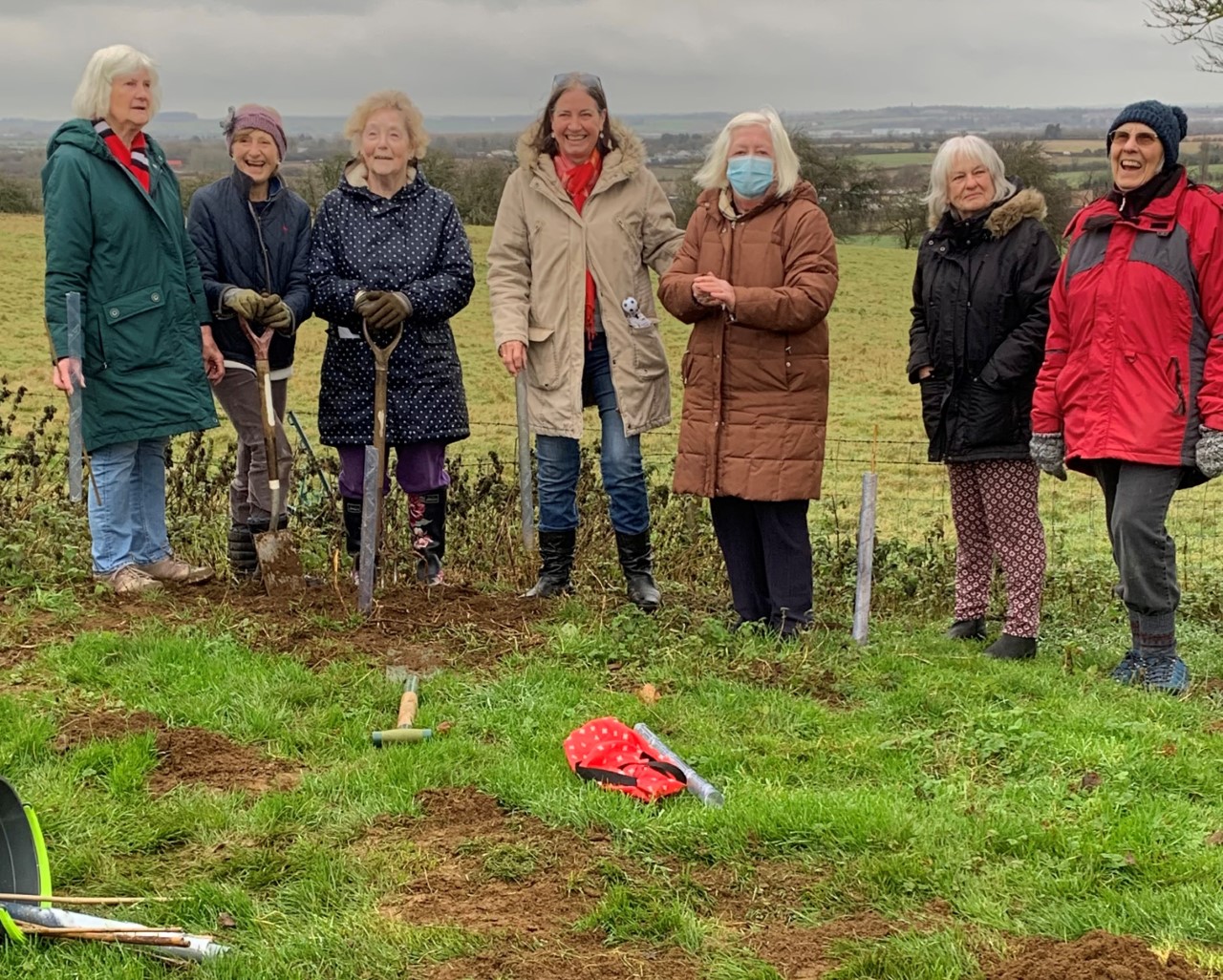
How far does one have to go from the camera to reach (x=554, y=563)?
6230 millimetres

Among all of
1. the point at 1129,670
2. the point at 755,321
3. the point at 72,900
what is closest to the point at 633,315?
the point at 755,321

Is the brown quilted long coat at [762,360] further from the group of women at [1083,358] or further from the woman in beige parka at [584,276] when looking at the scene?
the group of women at [1083,358]

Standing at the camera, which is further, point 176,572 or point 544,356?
point 176,572

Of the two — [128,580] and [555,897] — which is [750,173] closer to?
[555,897]

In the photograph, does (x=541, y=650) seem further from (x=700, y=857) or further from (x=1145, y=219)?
(x=1145, y=219)

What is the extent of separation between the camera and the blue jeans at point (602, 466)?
5828mm

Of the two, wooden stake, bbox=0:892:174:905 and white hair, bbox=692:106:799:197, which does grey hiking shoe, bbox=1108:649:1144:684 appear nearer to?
white hair, bbox=692:106:799:197

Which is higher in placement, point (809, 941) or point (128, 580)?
point (128, 580)

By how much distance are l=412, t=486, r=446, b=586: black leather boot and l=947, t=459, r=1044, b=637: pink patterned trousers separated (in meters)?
2.41

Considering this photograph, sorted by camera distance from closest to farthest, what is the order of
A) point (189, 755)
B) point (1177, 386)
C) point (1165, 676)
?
point (189, 755), point (1177, 386), point (1165, 676)

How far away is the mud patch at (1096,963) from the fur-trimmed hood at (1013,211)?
10.5 feet

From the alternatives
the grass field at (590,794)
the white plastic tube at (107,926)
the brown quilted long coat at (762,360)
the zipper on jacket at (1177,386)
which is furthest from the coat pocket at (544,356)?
the white plastic tube at (107,926)

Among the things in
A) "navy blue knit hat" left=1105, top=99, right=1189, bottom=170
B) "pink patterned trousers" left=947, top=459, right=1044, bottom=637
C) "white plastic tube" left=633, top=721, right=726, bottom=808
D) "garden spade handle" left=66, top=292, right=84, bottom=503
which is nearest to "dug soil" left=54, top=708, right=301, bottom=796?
"white plastic tube" left=633, top=721, right=726, bottom=808

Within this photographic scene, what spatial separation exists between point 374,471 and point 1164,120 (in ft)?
11.5
